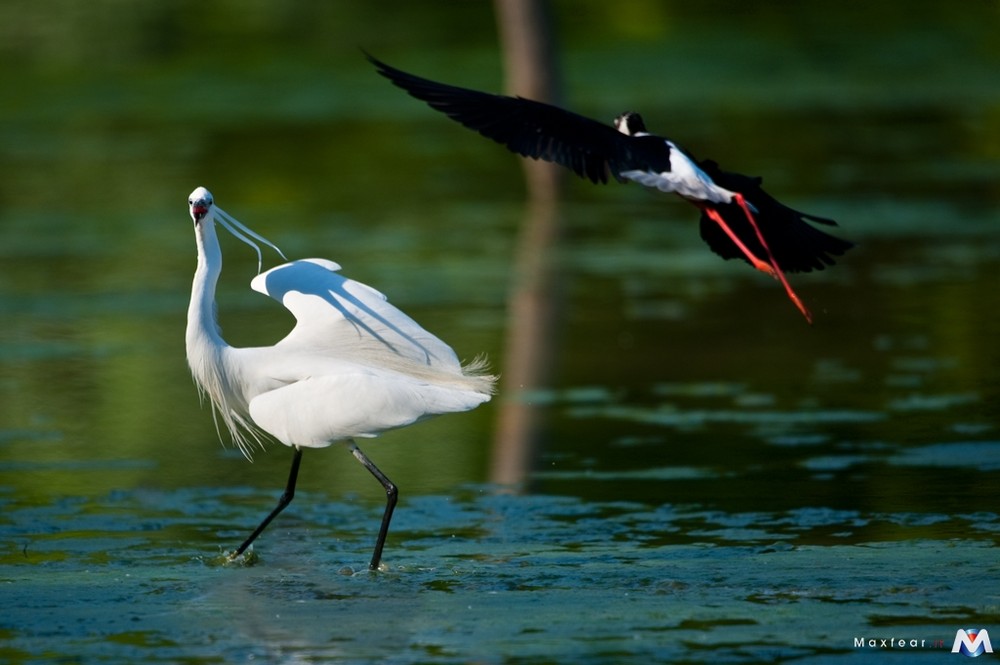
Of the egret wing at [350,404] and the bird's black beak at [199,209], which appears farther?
the bird's black beak at [199,209]

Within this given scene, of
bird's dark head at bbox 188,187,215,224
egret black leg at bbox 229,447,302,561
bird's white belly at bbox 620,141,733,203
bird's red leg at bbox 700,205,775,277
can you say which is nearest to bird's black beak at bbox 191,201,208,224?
bird's dark head at bbox 188,187,215,224

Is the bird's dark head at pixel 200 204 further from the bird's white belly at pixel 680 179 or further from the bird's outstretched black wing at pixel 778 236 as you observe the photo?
the bird's outstretched black wing at pixel 778 236

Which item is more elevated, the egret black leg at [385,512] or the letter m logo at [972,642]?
the egret black leg at [385,512]

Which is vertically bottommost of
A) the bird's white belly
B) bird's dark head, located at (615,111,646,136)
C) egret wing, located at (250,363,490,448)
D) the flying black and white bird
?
egret wing, located at (250,363,490,448)

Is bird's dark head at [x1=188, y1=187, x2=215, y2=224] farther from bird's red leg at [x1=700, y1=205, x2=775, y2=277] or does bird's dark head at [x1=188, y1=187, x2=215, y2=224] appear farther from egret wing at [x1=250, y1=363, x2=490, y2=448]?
bird's red leg at [x1=700, y1=205, x2=775, y2=277]

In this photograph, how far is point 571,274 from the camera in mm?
13797

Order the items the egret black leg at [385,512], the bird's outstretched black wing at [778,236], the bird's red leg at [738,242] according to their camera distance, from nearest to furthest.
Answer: the egret black leg at [385,512] → the bird's red leg at [738,242] → the bird's outstretched black wing at [778,236]

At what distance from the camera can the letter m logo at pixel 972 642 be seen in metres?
5.61

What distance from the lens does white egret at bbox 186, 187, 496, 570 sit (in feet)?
22.7

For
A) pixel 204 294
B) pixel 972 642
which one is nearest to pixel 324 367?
pixel 204 294

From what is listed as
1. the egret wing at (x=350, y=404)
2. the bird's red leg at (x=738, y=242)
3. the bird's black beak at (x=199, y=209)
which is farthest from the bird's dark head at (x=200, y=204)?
the bird's red leg at (x=738, y=242)

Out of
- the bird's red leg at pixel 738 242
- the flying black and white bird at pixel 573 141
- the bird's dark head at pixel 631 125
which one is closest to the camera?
the flying black and white bird at pixel 573 141

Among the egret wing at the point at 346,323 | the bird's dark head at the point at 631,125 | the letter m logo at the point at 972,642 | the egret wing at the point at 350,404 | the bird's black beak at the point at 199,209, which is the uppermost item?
the bird's dark head at the point at 631,125

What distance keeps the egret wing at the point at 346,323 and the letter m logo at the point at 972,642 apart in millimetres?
2241
